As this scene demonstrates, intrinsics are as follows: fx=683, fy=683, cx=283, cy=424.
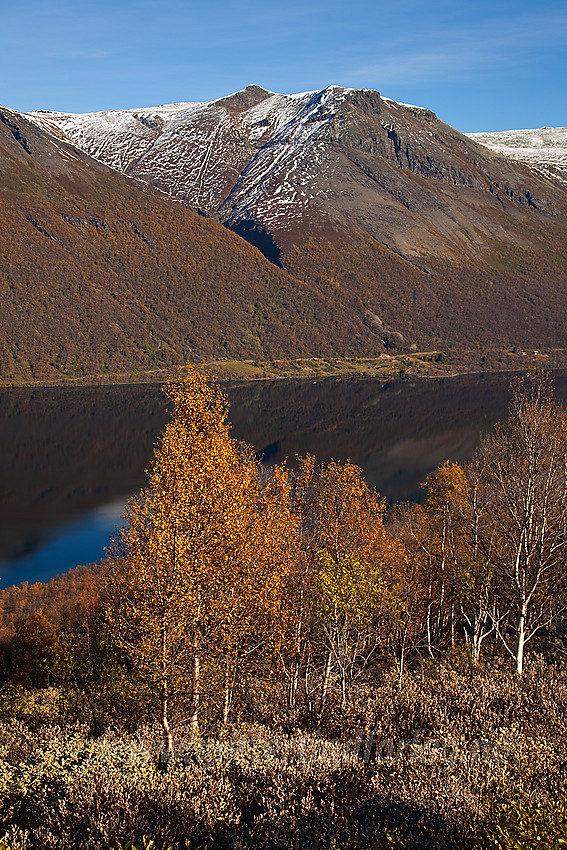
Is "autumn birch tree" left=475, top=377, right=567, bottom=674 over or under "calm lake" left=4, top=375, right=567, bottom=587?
over

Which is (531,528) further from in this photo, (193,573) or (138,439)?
(138,439)

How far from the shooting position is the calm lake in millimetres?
70125

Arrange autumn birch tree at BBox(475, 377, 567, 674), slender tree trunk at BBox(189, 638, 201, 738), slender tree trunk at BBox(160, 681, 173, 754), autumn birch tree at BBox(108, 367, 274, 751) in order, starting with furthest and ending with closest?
autumn birch tree at BBox(475, 377, 567, 674), autumn birch tree at BBox(108, 367, 274, 751), slender tree trunk at BBox(189, 638, 201, 738), slender tree trunk at BBox(160, 681, 173, 754)

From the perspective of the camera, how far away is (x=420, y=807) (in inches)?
305

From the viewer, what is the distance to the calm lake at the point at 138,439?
7012 cm

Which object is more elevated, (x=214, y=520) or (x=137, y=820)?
(x=214, y=520)

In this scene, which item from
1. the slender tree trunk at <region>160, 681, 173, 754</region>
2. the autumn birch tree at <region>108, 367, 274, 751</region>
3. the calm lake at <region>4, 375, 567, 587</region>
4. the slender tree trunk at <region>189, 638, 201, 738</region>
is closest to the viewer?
the slender tree trunk at <region>160, 681, 173, 754</region>

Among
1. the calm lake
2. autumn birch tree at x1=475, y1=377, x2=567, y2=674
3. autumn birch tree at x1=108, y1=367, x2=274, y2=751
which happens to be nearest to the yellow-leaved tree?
autumn birch tree at x1=108, y1=367, x2=274, y2=751

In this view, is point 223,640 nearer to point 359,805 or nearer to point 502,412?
point 359,805

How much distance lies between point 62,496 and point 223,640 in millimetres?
74293

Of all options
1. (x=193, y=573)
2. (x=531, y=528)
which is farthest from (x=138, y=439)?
(x=193, y=573)

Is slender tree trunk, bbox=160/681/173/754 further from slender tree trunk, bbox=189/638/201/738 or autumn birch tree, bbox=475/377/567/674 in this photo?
autumn birch tree, bbox=475/377/567/674

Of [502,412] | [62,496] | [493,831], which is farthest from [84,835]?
[502,412]

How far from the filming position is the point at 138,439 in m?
116
